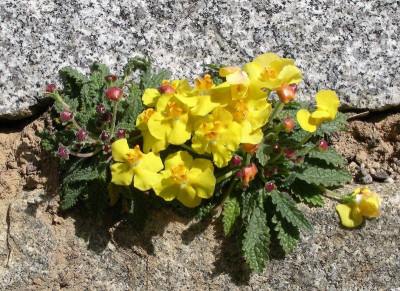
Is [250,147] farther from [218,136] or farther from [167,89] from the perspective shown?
[167,89]

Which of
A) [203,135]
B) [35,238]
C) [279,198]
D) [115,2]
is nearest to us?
[203,135]

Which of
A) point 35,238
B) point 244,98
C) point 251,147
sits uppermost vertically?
point 244,98

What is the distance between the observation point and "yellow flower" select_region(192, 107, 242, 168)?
3004 millimetres

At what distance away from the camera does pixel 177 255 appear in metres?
3.49

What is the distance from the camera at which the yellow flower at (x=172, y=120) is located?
3.08m

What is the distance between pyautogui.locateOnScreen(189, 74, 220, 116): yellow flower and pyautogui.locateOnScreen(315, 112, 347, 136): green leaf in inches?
29.2

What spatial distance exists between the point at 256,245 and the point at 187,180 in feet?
1.88

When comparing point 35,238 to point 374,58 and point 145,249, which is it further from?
point 374,58

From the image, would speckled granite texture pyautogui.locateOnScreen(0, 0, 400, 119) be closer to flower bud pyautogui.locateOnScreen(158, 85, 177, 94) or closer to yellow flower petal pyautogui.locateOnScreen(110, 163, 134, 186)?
flower bud pyautogui.locateOnScreen(158, 85, 177, 94)

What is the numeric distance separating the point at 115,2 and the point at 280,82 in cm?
139

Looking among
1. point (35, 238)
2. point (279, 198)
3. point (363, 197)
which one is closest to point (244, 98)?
point (279, 198)

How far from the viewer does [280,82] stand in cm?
307

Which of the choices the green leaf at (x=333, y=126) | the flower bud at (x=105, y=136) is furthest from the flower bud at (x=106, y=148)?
the green leaf at (x=333, y=126)

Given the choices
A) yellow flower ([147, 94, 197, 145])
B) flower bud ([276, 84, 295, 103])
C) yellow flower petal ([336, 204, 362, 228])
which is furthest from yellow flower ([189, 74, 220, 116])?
yellow flower petal ([336, 204, 362, 228])
